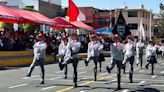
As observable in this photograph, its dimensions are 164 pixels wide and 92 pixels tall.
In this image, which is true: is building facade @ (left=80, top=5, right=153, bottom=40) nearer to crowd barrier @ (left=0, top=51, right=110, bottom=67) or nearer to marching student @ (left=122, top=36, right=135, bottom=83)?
crowd barrier @ (left=0, top=51, right=110, bottom=67)

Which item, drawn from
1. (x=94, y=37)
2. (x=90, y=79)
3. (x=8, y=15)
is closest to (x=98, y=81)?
(x=90, y=79)

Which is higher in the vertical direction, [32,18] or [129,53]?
[32,18]

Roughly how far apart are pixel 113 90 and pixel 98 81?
3.08 m

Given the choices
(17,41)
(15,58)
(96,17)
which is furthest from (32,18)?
(96,17)

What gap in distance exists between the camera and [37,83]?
17.6 meters

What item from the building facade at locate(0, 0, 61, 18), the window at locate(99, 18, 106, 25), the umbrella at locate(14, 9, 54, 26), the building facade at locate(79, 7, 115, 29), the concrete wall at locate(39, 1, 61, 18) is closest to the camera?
the umbrella at locate(14, 9, 54, 26)

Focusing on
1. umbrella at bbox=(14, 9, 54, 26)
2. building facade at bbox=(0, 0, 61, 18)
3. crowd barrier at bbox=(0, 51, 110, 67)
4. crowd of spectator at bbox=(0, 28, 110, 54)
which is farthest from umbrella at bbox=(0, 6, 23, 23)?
building facade at bbox=(0, 0, 61, 18)

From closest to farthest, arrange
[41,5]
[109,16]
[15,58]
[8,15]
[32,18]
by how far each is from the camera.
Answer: [15,58] < [8,15] < [32,18] < [41,5] < [109,16]

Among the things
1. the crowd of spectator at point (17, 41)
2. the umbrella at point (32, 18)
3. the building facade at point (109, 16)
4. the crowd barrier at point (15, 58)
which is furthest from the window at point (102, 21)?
the crowd barrier at point (15, 58)

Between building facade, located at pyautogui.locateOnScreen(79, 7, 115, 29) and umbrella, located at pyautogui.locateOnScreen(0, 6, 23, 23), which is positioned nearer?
umbrella, located at pyautogui.locateOnScreen(0, 6, 23, 23)

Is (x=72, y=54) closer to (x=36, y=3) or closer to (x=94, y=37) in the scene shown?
(x=94, y=37)

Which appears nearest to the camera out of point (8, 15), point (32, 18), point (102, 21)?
point (8, 15)

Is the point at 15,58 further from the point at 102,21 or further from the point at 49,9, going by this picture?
the point at 102,21

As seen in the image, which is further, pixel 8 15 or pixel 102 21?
pixel 102 21
